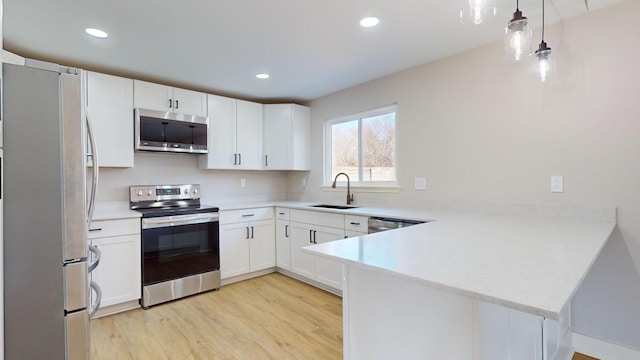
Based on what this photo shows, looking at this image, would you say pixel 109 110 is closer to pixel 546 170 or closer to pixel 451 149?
pixel 451 149

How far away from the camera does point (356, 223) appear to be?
297 cm

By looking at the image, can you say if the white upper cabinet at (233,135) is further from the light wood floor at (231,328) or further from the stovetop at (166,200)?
the light wood floor at (231,328)

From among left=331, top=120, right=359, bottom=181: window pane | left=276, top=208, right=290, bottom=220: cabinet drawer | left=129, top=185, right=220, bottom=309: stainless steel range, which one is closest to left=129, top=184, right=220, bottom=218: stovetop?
left=129, top=185, right=220, bottom=309: stainless steel range

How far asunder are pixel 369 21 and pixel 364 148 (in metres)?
1.74

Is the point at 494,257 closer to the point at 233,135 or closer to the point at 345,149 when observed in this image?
the point at 345,149

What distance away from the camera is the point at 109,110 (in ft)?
9.96

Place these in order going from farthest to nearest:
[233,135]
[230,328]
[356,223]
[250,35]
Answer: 1. [233,135]
2. [356,223]
3. [230,328]
4. [250,35]

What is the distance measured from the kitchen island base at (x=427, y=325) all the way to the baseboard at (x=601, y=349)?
88 centimetres

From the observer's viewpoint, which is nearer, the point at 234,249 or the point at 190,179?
the point at 234,249

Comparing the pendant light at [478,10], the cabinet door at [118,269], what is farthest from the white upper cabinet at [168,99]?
the pendant light at [478,10]

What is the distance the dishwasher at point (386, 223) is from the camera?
8.31 feet

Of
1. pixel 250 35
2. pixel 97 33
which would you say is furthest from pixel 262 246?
pixel 97 33

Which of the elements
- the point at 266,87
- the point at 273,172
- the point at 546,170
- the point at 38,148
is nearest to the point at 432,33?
the point at 546,170

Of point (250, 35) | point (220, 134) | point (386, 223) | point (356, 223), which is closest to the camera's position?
point (250, 35)
